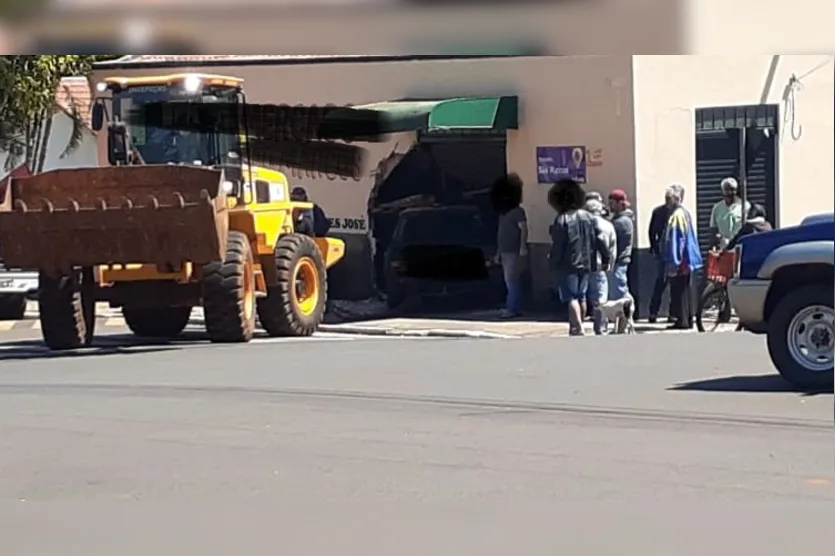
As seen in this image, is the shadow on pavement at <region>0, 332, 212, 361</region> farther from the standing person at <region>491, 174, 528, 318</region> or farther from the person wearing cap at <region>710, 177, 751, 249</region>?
the person wearing cap at <region>710, 177, 751, 249</region>

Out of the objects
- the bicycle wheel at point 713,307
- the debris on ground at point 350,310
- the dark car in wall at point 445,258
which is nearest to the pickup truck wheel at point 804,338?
the bicycle wheel at point 713,307

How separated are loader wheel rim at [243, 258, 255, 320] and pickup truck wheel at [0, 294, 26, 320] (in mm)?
649

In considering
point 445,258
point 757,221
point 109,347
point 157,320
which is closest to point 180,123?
point 157,320

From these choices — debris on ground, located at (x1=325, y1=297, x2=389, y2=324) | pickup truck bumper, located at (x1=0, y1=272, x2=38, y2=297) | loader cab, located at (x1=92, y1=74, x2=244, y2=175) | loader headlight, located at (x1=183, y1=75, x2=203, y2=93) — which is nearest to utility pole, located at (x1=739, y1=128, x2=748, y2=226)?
debris on ground, located at (x1=325, y1=297, x2=389, y2=324)

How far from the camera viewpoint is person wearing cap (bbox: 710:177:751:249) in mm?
4914

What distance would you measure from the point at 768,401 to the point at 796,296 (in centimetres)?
32

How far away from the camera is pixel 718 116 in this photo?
4.85 meters

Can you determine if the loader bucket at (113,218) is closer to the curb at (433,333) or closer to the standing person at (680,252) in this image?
the curb at (433,333)

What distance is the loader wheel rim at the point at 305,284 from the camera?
5102 millimetres

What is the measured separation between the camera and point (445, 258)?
195 inches

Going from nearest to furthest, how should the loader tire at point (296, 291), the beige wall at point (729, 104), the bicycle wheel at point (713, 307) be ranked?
the beige wall at point (729, 104) → the bicycle wheel at point (713, 307) → the loader tire at point (296, 291)

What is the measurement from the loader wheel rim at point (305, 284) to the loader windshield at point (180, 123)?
40cm

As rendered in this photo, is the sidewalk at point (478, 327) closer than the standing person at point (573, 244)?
No

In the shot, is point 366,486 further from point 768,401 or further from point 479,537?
point 768,401
